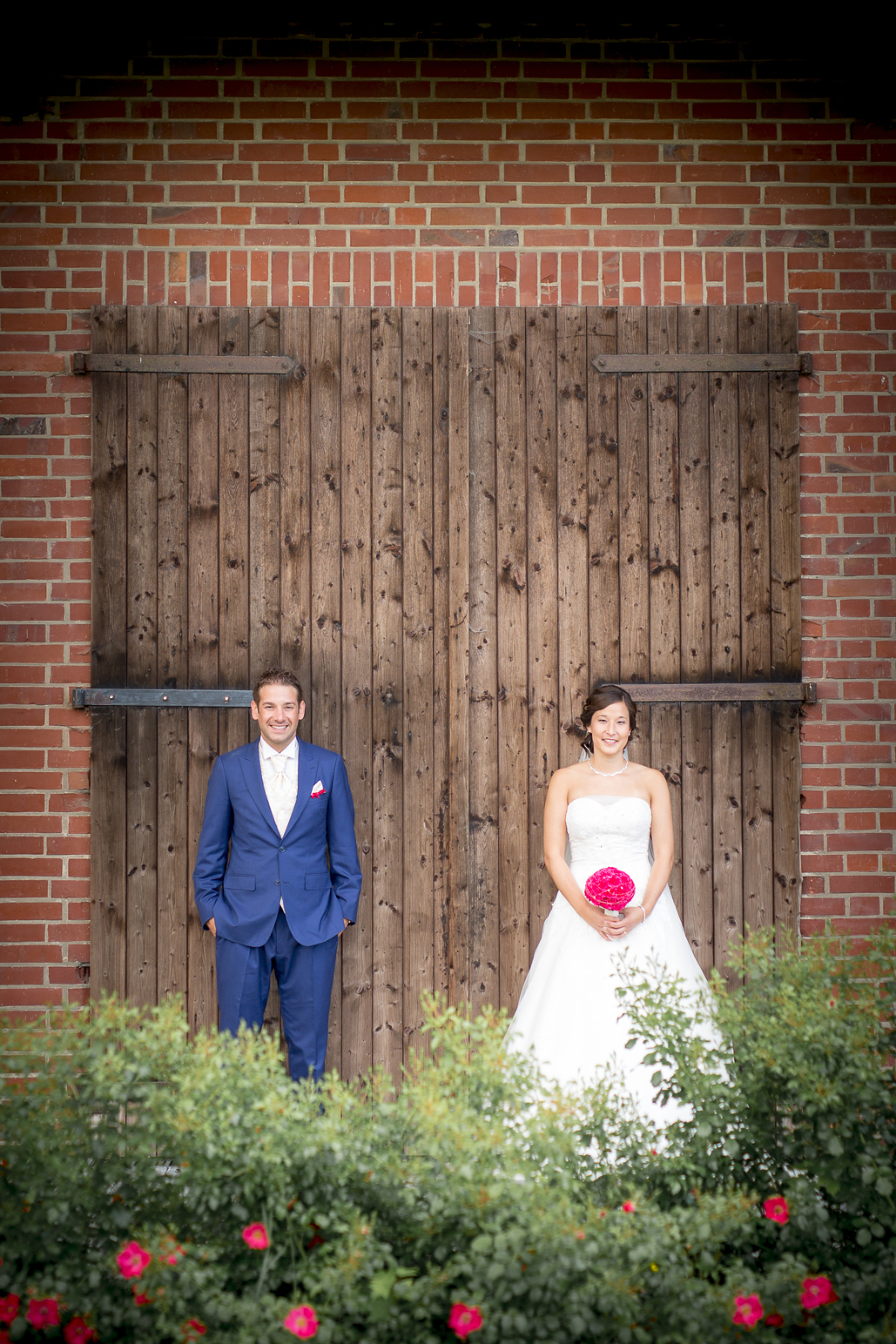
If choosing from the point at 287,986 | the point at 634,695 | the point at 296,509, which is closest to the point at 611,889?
the point at 634,695

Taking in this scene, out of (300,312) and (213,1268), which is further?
(300,312)

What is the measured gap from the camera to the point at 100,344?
14.3ft

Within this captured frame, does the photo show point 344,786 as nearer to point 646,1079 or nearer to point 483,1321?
point 646,1079

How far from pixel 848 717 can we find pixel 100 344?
3.71m

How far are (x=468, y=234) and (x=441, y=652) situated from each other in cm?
187

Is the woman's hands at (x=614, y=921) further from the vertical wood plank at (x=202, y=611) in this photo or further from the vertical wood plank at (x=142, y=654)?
the vertical wood plank at (x=142, y=654)

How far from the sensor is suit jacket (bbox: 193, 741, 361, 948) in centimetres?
397

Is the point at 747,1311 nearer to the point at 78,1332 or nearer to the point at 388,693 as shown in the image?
the point at 78,1332

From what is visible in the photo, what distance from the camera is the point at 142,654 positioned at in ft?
14.2

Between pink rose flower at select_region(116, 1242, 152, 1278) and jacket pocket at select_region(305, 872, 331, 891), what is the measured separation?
212cm

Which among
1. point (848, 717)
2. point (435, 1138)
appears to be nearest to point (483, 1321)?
point (435, 1138)

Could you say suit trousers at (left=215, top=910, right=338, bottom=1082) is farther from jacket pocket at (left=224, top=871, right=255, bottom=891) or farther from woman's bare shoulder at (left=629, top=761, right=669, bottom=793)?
woman's bare shoulder at (left=629, top=761, right=669, bottom=793)

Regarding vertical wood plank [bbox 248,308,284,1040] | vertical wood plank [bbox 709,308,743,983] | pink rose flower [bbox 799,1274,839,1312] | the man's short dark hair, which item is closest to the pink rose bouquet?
vertical wood plank [bbox 709,308,743,983]

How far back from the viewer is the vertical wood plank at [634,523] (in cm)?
439
